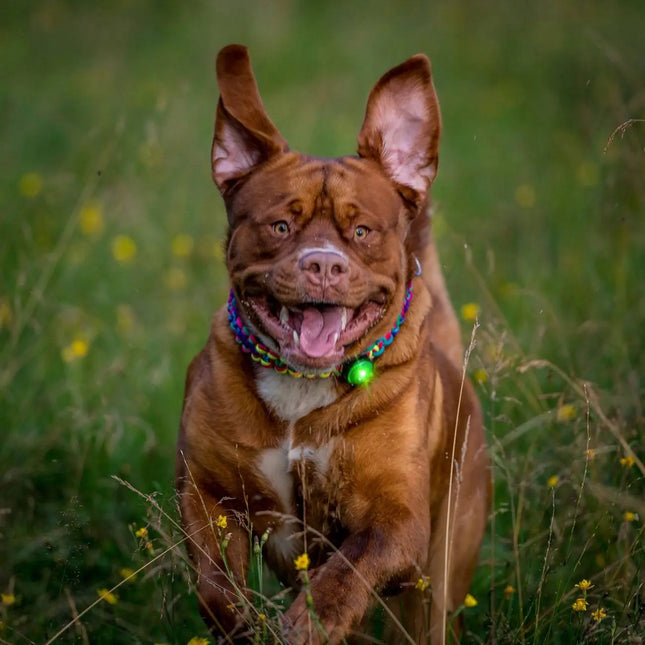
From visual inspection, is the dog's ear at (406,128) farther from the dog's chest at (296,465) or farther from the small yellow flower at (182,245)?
the small yellow flower at (182,245)

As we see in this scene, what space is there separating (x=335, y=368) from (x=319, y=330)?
14cm

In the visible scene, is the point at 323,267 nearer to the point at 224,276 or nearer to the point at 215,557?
the point at 215,557

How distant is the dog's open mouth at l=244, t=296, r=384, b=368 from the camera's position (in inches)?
143

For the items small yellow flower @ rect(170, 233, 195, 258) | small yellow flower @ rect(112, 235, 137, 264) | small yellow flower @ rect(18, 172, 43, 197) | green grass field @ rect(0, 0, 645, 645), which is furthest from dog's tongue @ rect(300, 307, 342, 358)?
small yellow flower @ rect(18, 172, 43, 197)

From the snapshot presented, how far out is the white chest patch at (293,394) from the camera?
3748 millimetres

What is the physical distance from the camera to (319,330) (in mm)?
3684

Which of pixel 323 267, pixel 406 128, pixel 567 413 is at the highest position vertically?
pixel 406 128

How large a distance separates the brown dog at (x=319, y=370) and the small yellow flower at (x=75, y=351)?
5.89ft

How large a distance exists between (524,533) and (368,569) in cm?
115

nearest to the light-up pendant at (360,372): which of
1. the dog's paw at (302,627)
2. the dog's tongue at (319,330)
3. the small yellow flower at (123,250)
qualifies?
the dog's tongue at (319,330)

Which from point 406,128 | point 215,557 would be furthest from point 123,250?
point 215,557

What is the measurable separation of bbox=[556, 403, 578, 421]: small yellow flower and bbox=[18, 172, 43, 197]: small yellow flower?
4.26 m

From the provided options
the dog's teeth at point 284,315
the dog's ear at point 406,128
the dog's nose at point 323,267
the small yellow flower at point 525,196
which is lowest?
the small yellow flower at point 525,196

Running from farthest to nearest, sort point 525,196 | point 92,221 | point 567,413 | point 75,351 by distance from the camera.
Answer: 1. point 525,196
2. point 92,221
3. point 75,351
4. point 567,413
